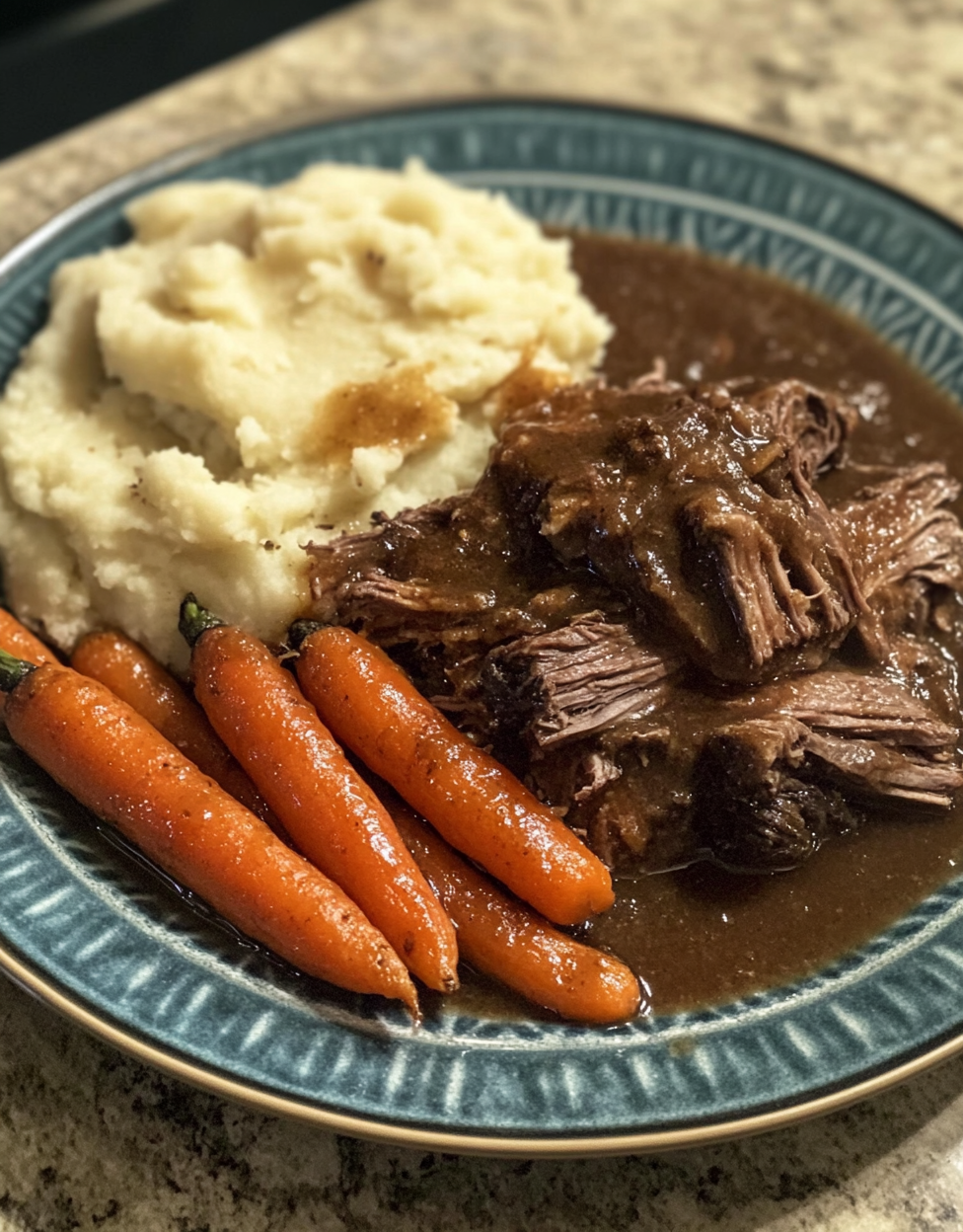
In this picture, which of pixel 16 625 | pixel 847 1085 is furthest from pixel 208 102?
pixel 847 1085

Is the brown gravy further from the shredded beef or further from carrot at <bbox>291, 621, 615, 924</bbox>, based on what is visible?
carrot at <bbox>291, 621, 615, 924</bbox>

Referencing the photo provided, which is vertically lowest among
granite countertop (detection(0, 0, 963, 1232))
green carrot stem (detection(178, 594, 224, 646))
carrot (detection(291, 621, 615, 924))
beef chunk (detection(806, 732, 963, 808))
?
granite countertop (detection(0, 0, 963, 1232))

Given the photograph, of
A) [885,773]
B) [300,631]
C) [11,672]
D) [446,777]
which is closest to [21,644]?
[11,672]

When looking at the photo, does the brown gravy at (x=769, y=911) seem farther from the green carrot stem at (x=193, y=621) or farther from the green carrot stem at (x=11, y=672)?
the green carrot stem at (x=11, y=672)

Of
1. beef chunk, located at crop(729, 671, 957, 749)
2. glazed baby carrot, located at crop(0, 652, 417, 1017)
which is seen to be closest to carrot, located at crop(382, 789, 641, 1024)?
glazed baby carrot, located at crop(0, 652, 417, 1017)

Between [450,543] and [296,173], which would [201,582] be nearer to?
[450,543]

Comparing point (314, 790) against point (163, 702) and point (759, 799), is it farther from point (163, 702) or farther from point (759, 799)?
point (759, 799)
